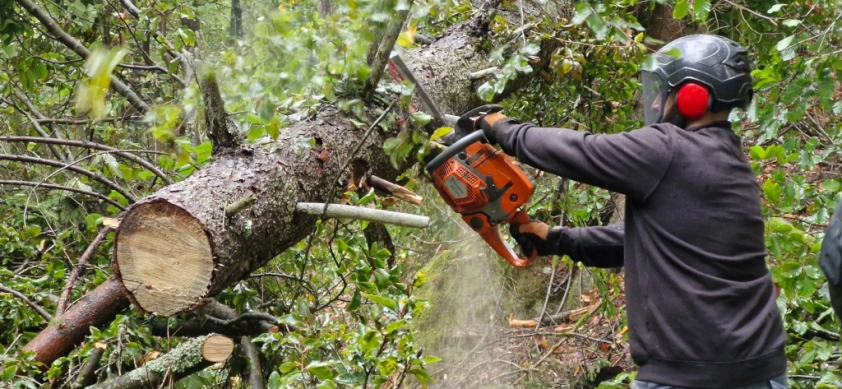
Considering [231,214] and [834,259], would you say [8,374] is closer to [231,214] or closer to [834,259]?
[231,214]

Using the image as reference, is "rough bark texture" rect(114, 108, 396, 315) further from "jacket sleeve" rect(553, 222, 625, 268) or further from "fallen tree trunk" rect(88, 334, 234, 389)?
"jacket sleeve" rect(553, 222, 625, 268)

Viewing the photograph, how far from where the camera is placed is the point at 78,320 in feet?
→ 9.20

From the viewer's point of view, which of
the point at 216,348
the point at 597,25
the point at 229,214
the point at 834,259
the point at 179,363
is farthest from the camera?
the point at 179,363

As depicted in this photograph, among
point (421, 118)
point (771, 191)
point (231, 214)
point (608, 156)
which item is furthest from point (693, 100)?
point (231, 214)

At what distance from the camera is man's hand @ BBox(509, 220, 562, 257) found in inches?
111

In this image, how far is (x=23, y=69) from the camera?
3947mm

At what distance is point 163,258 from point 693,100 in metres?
1.81

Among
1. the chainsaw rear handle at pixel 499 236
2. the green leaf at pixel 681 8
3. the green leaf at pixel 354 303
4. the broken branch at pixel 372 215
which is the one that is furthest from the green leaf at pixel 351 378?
the green leaf at pixel 681 8

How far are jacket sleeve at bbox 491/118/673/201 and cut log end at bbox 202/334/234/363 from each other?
61.6 inches

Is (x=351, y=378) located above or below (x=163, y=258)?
below

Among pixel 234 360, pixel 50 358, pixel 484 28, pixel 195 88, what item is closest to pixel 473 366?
pixel 234 360

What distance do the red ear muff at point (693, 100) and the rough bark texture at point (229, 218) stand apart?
121 cm

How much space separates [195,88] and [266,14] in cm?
34

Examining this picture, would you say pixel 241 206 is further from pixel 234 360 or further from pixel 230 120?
pixel 234 360
